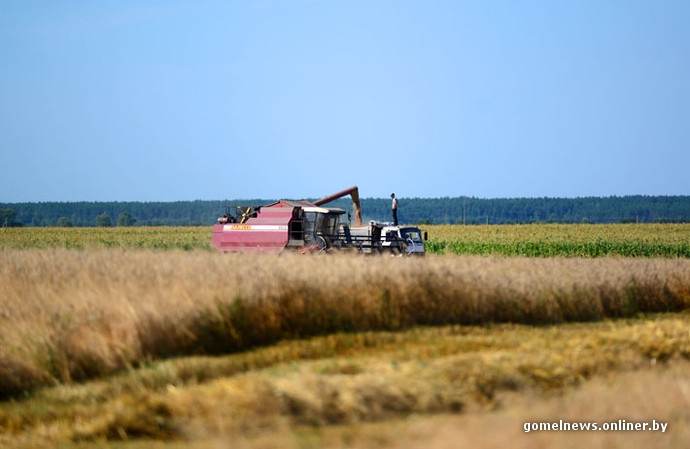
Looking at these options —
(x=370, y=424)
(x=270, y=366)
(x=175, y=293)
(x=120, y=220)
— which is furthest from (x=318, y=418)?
(x=120, y=220)

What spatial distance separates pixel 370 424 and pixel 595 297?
32.0 ft

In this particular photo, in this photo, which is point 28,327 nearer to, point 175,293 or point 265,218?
point 175,293

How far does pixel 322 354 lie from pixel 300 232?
14.6 m

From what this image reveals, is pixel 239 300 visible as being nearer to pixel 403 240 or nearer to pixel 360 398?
pixel 360 398

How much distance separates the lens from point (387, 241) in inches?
1081

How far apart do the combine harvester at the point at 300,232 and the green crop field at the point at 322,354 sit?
7.90 metres

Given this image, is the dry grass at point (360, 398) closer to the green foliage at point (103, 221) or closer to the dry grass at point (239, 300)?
the dry grass at point (239, 300)

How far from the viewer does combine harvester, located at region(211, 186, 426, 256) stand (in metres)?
25.8

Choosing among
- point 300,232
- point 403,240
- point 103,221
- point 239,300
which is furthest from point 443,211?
point 239,300

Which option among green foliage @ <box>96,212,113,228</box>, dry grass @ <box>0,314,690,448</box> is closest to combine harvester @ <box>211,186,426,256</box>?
dry grass @ <box>0,314,690,448</box>

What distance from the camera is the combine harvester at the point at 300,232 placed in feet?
84.6

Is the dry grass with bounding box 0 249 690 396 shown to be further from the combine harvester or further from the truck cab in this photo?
the truck cab

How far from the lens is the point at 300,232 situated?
86.6 ft

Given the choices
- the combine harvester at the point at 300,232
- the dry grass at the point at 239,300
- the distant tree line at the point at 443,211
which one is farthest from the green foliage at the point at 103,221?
the dry grass at the point at 239,300
